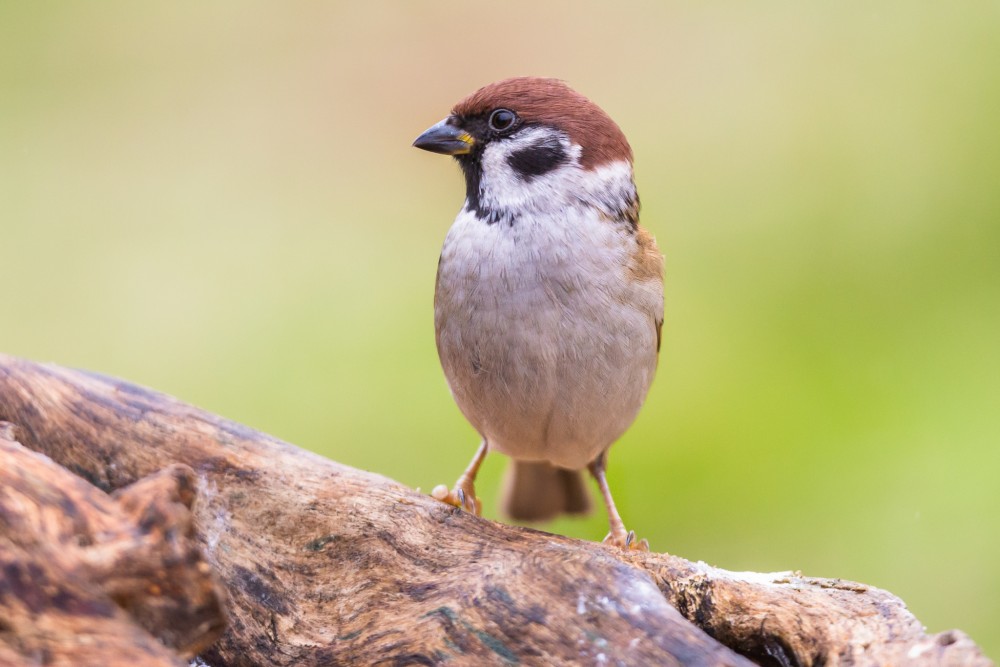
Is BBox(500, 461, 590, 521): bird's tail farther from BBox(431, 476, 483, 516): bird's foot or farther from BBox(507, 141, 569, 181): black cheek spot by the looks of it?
BBox(507, 141, 569, 181): black cheek spot

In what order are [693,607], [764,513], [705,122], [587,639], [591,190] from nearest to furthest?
[587,639]
[693,607]
[591,190]
[764,513]
[705,122]

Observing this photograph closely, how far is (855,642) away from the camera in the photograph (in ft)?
8.34

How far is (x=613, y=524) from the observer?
3887mm

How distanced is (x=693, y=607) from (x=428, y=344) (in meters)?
3.45

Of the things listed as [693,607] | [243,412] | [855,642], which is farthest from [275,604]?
[243,412]

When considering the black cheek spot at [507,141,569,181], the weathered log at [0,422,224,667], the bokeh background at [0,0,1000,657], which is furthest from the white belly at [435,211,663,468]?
the bokeh background at [0,0,1000,657]

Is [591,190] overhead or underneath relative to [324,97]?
underneath

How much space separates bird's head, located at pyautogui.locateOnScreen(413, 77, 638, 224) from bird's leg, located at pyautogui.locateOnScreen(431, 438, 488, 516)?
2.70 feet

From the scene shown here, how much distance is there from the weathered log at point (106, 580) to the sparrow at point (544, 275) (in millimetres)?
1318

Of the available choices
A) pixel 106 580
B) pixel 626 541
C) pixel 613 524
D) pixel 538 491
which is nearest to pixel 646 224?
pixel 538 491

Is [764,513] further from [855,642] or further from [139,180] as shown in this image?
[139,180]

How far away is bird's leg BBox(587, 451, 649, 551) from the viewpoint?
3.63 metres

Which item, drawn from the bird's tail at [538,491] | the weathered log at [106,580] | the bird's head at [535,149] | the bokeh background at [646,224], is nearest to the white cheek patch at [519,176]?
the bird's head at [535,149]

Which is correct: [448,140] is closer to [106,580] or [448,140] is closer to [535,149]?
[535,149]
